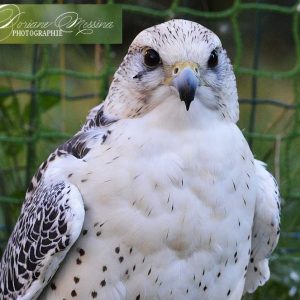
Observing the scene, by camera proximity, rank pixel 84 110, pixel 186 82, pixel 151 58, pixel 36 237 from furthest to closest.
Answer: pixel 84 110
pixel 36 237
pixel 151 58
pixel 186 82

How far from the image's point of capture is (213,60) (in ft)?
8.69

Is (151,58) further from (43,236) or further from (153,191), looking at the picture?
(43,236)

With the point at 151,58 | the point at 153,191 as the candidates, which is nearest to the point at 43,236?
the point at 153,191

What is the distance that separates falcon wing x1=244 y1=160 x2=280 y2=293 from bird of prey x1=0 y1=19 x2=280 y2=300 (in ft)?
0.39

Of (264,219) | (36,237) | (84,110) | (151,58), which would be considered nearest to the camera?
(151,58)

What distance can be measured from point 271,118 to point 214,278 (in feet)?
6.24

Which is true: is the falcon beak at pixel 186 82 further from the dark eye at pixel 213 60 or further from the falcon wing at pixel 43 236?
the falcon wing at pixel 43 236

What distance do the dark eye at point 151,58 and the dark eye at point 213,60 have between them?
0.15 metres

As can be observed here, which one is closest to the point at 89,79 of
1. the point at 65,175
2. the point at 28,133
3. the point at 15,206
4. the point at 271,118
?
the point at 28,133

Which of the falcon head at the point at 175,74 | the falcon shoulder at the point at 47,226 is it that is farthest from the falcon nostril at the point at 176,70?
the falcon shoulder at the point at 47,226

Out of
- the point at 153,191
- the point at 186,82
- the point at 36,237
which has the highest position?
the point at 186,82

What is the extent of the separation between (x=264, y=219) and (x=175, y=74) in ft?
2.12

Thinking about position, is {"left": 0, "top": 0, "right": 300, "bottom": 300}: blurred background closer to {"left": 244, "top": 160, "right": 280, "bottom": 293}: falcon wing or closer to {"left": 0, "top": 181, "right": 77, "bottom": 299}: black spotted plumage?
{"left": 244, "top": 160, "right": 280, "bottom": 293}: falcon wing

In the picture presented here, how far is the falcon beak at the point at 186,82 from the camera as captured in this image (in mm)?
2453
